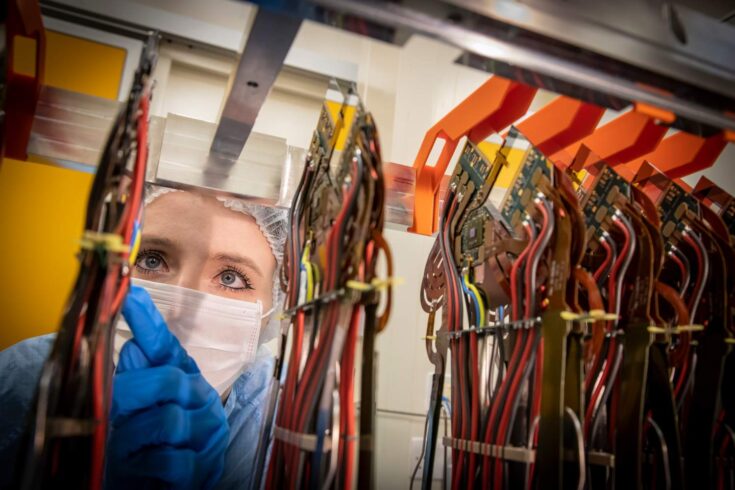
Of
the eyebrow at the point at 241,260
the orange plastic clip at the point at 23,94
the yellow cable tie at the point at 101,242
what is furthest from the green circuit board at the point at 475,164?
the orange plastic clip at the point at 23,94

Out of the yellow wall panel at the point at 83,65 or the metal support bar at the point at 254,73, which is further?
the yellow wall panel at the point at 83,65

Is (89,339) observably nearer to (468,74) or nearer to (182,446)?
(182,446)

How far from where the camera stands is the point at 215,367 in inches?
64.5

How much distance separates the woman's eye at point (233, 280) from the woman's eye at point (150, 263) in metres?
0.18

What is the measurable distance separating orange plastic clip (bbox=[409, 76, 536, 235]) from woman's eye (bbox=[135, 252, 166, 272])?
0.79m

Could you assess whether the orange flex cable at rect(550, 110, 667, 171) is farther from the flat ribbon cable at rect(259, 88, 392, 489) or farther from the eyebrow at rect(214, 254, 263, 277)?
the eyebrow at rect(214, 254, 263, 277)

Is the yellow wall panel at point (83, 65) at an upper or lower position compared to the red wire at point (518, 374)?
upper

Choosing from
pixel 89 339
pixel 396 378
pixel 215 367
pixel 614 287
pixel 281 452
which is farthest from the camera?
pixel 396 378

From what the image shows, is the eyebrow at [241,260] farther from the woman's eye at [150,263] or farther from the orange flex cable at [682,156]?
the orange flex cable at [682,156]

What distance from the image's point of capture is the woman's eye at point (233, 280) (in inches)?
68.2

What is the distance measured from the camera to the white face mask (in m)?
1.59

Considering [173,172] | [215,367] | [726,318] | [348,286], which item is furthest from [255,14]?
[726,318]

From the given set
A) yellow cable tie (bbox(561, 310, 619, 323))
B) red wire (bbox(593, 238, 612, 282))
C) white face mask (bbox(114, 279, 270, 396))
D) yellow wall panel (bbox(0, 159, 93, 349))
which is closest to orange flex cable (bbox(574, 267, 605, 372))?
yellow cable tie (bbox(561, 310, 619, 323))

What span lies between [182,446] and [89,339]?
0.74 meters
